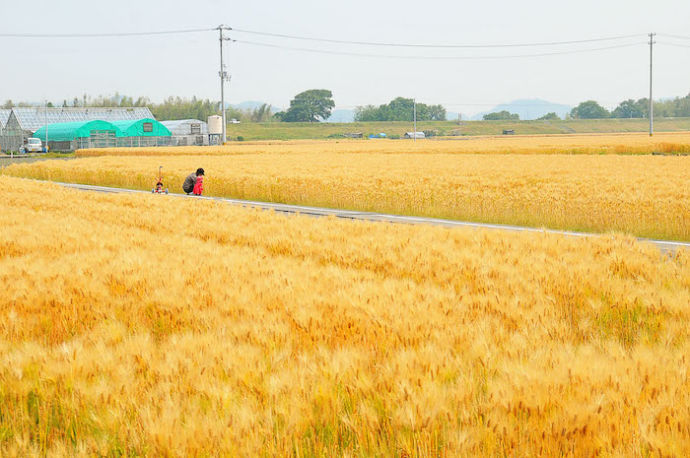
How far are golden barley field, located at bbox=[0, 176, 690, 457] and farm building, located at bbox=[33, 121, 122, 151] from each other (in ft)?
299

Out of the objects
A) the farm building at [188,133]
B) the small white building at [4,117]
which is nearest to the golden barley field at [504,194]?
the farm building at [188,133]

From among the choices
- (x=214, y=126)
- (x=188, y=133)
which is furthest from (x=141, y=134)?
(x=188, y=133)

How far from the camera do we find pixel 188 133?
116 metres

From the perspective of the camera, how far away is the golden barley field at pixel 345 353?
2949 mm

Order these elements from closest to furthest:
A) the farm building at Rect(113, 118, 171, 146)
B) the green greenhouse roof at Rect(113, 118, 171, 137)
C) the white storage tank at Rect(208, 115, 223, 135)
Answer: the farm building at Rect(113, 118, 171, 146), the green greenhouse roof at Rect(113, 118, 171, 137), the white storage tank at Rect(208, 115, 223, 135)

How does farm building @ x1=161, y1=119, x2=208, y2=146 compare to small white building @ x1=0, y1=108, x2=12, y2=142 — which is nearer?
farm building @ x1=161, y1=119, x2=208, y2=146

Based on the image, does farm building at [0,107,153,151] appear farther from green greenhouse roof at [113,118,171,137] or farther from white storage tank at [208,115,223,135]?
white storage tank at [208,115,223,135]

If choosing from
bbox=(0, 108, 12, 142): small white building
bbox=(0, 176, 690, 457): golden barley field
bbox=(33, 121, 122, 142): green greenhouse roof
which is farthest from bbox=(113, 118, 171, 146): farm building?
bbox=(0, 176, 690, 457): golden barley field

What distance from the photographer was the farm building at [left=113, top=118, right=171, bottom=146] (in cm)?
9683

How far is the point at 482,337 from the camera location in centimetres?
424

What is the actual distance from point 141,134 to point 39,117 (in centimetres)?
2247

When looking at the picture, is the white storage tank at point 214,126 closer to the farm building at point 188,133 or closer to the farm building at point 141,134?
the farm building at point 188,133

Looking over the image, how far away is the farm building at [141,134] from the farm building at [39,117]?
1109 cm

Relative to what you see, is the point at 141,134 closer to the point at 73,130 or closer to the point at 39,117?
A: the point at 73,130
